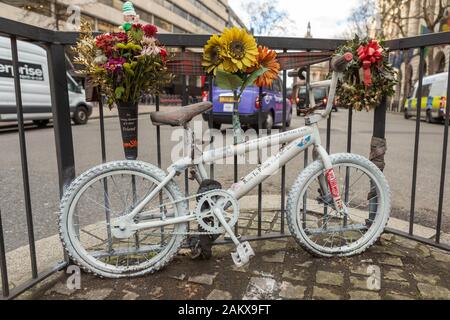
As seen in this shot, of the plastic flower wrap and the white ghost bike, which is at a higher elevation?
the plastic flower wrap

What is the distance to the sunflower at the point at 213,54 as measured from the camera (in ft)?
8.14

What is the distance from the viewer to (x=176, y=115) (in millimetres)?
2422

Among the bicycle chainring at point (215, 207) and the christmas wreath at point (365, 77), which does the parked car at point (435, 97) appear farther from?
the bicycle chainring at point (215, 207)

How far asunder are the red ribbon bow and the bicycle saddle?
1238mm

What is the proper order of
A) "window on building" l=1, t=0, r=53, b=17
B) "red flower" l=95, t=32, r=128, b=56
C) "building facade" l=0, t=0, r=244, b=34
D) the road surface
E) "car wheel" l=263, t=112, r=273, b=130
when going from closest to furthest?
1. "red flower" l=95, t=32, r=128, b=56
2. the road surface
3. "car wheel" l=263, t=112, r=273, b=130
4. "building facade" l=0, t=0, r=244, b=34
5. "window on building" l=1, t=0, r=53, b=17

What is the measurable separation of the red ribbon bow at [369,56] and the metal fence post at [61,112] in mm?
2112

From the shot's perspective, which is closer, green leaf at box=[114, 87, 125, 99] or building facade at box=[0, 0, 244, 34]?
green leaf at box=[114, 87, 125, 99]

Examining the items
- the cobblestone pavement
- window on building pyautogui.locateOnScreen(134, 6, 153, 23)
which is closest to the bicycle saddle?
the cobblestone pavement

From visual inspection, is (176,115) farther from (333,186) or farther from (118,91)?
(333,186)

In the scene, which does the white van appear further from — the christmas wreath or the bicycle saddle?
the christmas wreath

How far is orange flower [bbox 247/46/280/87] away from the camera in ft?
8.52

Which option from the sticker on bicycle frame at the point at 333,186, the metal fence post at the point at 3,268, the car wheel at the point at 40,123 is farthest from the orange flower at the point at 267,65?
the car wheel at the point at 40,123

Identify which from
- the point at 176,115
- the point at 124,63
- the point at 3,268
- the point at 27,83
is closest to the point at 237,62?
the point at 176,115

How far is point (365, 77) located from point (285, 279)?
1549mm
